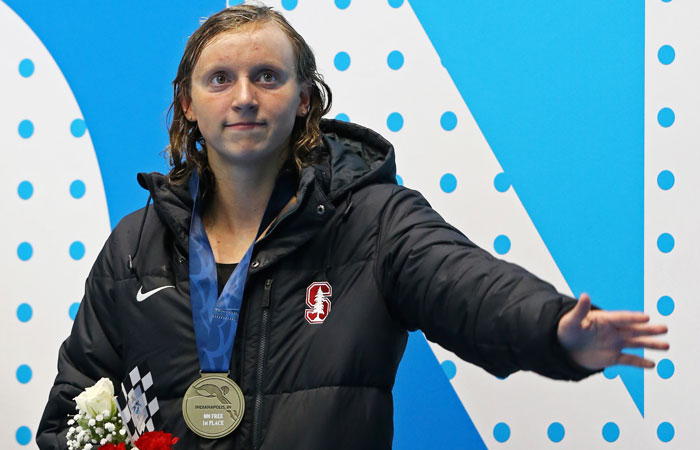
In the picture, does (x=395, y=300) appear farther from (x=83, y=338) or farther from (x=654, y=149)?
(x=654, y=149)

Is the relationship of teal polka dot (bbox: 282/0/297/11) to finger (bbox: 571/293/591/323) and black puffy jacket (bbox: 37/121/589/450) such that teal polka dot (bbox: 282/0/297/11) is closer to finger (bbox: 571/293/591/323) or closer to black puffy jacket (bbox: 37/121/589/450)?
black puffy jacket (bbox: 37/121/589/450)

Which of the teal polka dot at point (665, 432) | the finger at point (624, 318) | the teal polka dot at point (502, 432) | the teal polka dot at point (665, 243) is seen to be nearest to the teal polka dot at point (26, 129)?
the teal polka dot at point (502, 432)

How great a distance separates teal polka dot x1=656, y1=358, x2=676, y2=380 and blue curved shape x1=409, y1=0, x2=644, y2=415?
63mm

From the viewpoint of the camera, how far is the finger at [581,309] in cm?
144

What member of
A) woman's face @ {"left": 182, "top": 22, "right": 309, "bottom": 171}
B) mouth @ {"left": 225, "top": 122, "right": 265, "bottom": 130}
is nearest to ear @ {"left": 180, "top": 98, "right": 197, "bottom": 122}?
woman's face @ {"left": 182, "top": 22, "right": 309, "bottom": 171}

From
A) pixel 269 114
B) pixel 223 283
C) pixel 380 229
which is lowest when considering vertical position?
pixel 223 283

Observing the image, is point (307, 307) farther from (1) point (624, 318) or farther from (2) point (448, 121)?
(2) point (448, 121)

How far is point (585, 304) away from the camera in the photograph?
1.45 meters

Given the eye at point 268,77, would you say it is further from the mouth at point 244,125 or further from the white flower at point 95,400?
the white flower at point 95,400

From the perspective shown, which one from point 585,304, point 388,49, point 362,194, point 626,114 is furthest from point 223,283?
point 626,114

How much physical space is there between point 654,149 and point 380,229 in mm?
1048

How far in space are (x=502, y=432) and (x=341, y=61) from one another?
1229 mm

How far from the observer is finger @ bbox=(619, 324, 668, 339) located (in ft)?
4.59

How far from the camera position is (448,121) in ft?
9.20
